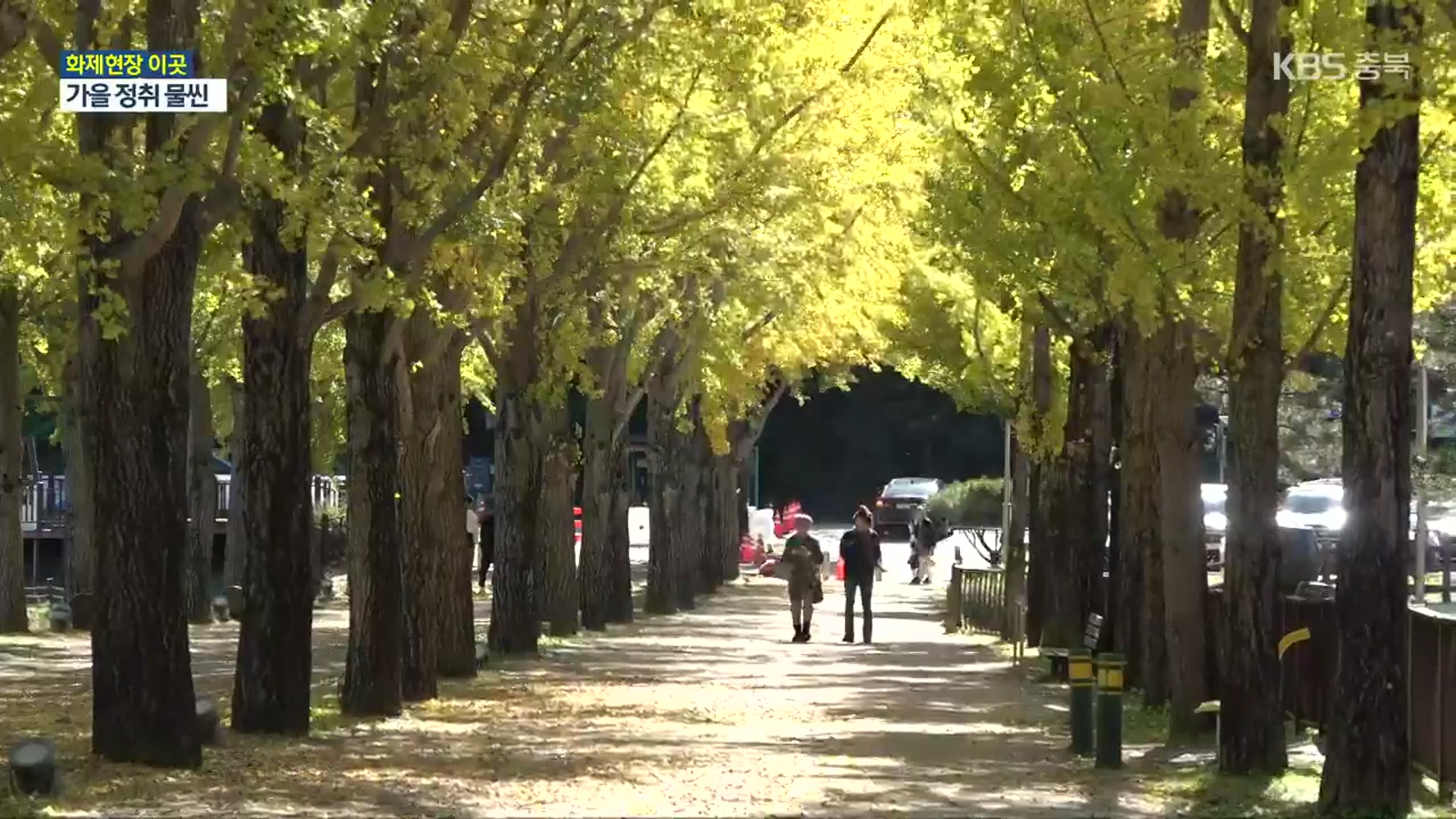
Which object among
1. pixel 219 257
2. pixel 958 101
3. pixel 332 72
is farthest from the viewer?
pixel 958 101

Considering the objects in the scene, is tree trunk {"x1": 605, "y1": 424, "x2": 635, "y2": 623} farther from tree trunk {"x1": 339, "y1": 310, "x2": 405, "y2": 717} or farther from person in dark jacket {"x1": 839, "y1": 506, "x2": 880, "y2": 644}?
tree trunk {"x1": 339, "y1": 310, "x2": 405, "y2": 717}

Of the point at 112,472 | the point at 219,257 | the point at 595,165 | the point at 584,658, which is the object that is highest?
the point at 595,165

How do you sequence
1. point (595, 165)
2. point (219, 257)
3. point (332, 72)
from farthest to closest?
point (595, 165) → point (332, 72) → point (219, 257)

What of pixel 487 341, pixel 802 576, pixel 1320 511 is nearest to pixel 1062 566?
pixel 802 576

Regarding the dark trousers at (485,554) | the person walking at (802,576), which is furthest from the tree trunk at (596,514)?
the dark trousers at (485,554)

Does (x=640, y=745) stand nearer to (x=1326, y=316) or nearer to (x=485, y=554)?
(x=1326, y=316)

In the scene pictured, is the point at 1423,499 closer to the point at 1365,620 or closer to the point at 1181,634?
the point at 1181,634

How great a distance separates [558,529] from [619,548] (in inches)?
218

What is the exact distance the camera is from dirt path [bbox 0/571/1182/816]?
46.0 feet

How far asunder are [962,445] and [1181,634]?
2601 inches

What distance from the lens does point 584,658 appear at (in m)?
28.3

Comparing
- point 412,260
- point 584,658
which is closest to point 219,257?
point 412,260

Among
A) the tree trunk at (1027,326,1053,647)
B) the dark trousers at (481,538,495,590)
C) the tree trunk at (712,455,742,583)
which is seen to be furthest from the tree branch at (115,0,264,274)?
the tree trunk at (712,455,742,583)

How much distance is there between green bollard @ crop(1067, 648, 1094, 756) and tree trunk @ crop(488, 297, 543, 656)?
37.8 ft
